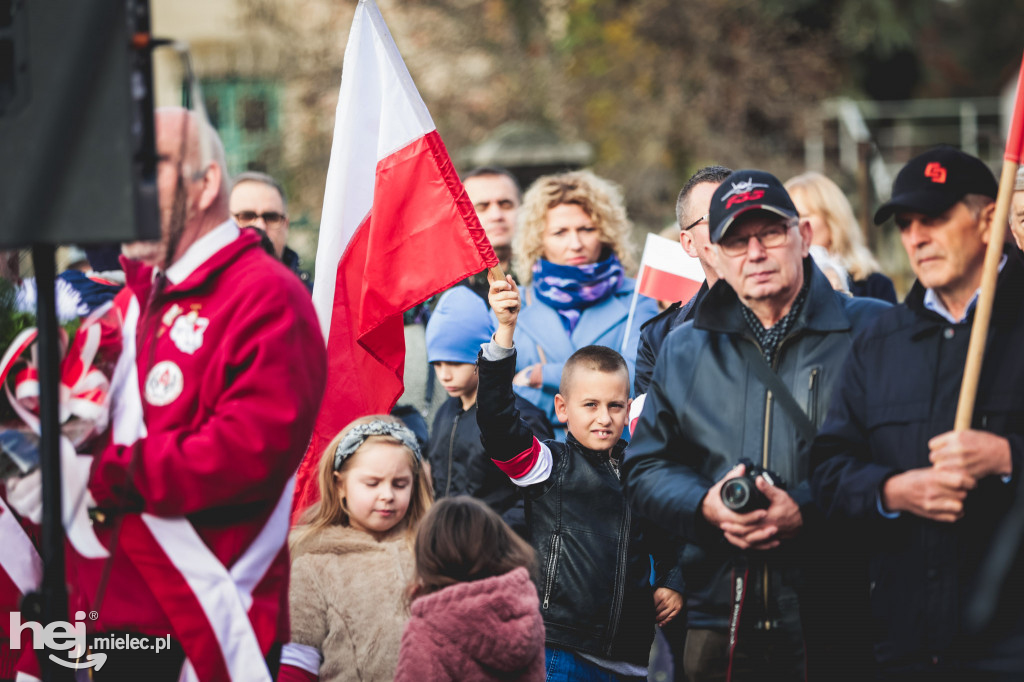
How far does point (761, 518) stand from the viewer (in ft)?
Result: 10.8

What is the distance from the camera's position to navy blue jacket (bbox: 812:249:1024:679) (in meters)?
3.05

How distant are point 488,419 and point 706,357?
3.04 ft

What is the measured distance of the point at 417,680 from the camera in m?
3.68

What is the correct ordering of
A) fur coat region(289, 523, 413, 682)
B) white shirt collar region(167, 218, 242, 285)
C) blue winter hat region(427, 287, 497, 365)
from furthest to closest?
blue winter hat region(427, 287, 497, 365) → fur coat region(289, 523, 413, 682) → white shirt collar region(167, 218, 242, 285)

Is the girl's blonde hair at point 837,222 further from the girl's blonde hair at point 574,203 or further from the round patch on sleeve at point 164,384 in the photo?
the round patch on sleeve at point 164,384

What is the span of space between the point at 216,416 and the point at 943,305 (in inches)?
75.3

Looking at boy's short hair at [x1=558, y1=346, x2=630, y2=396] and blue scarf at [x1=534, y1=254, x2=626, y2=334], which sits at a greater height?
blue scarf at [x1=534, y1=254, x2=626, y2=334]

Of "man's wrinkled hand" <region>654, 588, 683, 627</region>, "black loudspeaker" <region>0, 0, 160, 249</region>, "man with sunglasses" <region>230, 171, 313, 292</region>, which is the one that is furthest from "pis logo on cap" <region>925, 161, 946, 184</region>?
"man with sunglasses" <region>230, 171, 313, 292</region>

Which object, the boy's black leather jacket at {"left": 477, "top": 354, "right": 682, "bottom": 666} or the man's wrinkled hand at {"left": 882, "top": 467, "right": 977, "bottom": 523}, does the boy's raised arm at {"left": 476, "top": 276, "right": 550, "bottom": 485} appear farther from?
the man's wrinkled hand at {"left": 882, "top": 467, "right": 977, "bottom": 523}

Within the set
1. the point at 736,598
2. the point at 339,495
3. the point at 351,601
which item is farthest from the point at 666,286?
the point at 736,598

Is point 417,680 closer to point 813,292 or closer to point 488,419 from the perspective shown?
point 488,419

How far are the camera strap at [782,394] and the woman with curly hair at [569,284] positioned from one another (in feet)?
5.63

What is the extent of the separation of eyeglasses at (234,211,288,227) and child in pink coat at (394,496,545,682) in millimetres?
2609

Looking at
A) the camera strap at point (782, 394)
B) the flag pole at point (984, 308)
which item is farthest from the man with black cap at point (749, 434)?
the flag pole at point (984, 308)
